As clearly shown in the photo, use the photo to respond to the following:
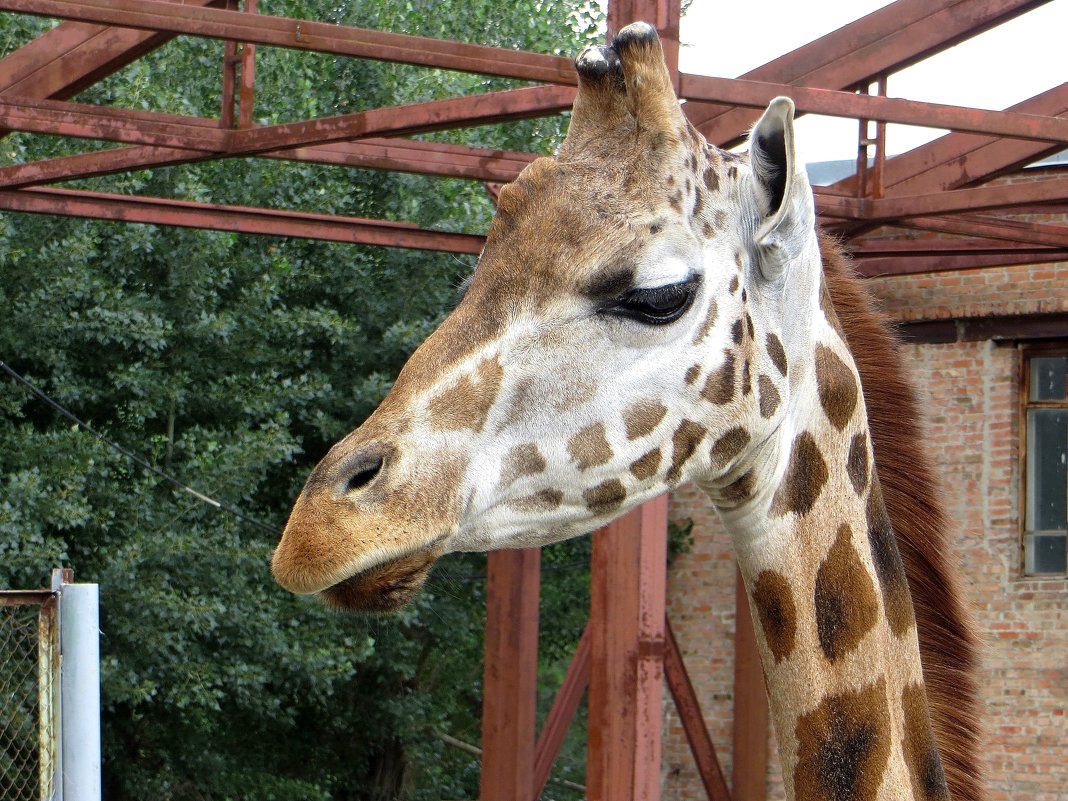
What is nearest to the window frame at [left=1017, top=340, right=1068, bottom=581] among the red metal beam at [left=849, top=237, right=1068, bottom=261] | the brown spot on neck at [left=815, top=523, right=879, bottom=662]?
the red metal beam at [left=849, top=237, right=1068, bottom=261]

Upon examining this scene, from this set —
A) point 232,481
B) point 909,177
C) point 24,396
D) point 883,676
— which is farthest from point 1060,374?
point 883,676

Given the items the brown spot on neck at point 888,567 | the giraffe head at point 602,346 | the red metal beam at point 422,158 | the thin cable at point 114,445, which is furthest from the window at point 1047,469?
the giraffe head at point 602,346

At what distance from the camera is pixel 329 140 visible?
20.8 ft

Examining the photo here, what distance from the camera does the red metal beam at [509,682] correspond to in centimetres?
883

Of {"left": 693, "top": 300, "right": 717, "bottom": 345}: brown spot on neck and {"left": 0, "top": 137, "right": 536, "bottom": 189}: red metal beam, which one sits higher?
{"left": 0, "top": 137, "right": 536, "bottom": 189}: red metal beam

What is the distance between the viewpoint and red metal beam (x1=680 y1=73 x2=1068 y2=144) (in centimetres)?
575

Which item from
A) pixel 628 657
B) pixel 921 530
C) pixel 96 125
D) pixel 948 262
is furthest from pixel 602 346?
pixel 948 262

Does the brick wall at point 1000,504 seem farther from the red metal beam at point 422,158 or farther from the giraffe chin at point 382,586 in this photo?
the giraffe chin at point 382,586

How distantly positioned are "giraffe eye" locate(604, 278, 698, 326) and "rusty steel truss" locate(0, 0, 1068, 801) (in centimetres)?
344

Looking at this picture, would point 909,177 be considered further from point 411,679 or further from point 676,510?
point 411,679

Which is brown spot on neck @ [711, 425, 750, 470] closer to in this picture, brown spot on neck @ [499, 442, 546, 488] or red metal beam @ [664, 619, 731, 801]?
brown spot on neck @ [499, 442, 546, 488]

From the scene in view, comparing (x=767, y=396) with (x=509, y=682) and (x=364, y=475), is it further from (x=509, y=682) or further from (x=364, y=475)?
(x=509, y=682)

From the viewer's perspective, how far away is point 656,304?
2285 millimetres

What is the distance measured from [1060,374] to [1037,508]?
3.38 feet
